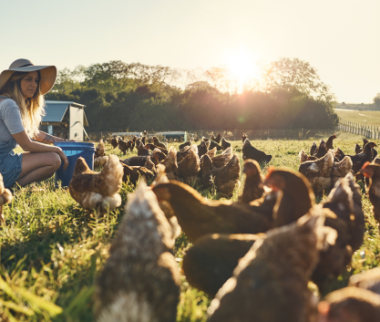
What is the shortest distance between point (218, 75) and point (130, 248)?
4026 centimetres

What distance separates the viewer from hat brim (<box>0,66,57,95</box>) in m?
4.23

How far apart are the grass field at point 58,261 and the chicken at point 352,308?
33.8 inches

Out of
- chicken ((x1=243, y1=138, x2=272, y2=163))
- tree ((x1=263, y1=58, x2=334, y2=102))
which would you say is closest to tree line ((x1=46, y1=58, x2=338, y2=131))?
tree ((x1=263, y1=58, x2=334, y2=102))

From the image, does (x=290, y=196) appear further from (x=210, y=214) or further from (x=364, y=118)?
(x=364, y=118)

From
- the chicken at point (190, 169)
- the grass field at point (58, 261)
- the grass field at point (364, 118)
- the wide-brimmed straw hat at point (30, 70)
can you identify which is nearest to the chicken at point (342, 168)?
the grass field at point (58, 261)

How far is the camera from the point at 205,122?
38.2 meters

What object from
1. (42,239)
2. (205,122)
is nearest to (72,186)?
(42,239)

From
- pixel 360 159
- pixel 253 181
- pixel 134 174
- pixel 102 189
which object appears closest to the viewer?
pixel 253 181

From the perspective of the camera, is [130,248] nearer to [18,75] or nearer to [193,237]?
[193,237]

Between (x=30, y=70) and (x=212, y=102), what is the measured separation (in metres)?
34.7

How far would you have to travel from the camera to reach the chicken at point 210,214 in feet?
7.50

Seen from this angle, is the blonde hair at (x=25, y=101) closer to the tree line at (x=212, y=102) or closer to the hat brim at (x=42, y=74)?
the hat brim at (x=42, y=74)

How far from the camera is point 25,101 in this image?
4.76 meters

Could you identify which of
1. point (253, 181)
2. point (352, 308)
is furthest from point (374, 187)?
point (352, 308)
